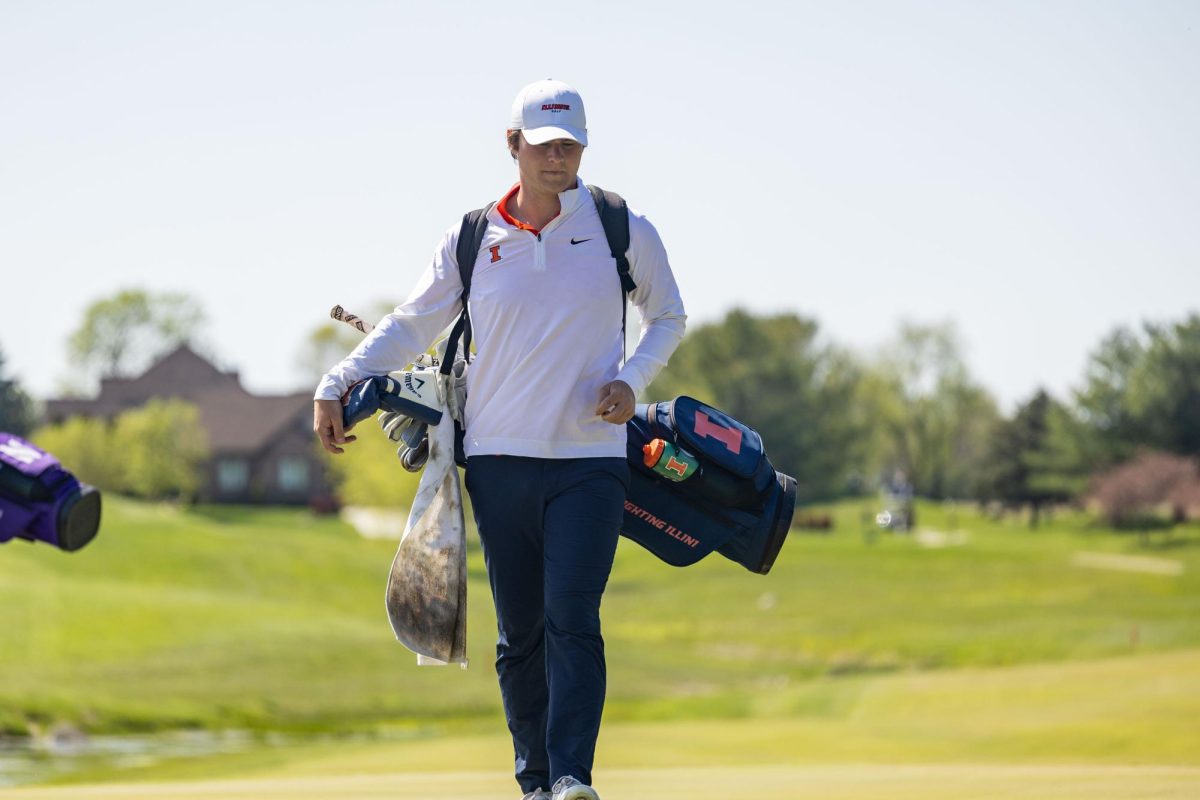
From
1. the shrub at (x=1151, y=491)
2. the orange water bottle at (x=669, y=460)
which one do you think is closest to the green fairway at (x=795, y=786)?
the orange water bottle at (x=669, y=460)

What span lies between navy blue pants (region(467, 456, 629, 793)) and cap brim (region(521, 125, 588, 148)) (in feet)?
3.29

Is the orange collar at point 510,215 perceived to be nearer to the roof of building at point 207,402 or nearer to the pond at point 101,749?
the pond at point 101,749

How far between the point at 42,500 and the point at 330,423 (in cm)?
150

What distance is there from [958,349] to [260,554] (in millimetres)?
58798

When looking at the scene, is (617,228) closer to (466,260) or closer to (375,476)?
(466,260)

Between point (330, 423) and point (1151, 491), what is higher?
point (1151, 491)

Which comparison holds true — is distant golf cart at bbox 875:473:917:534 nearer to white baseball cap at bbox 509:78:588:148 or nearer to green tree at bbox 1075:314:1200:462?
green tree at bbox 1075:314:1200:462

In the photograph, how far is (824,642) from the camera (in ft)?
167

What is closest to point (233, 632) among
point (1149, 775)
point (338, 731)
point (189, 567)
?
point (338, 731)

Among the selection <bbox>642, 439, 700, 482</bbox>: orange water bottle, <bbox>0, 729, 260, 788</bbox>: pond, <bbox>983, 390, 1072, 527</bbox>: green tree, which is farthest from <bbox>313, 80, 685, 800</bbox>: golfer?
<bbox>983, 390, 1072, 527</bbox>: green tree

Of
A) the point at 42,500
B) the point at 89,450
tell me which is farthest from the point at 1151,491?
the point at 42,500

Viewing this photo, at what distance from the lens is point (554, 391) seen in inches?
227

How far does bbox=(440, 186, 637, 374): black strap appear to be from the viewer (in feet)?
19.3

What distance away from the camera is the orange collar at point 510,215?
230 inches
